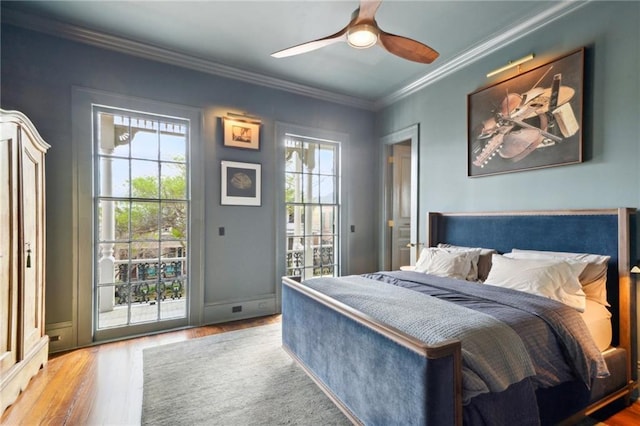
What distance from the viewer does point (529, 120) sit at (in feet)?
9.02

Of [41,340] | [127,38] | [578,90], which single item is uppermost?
[127,38]

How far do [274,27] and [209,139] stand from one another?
1.44 m

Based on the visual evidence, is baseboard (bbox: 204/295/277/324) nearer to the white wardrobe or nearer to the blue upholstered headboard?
the white wardrobe

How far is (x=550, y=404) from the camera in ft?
5.42

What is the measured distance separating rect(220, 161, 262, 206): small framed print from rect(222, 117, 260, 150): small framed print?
24cm

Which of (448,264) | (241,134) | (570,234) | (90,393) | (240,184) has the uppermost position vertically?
(241,134)

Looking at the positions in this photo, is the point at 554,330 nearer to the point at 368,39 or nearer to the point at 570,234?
the point at 570,234

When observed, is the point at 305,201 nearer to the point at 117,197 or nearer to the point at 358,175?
the point at 358,175

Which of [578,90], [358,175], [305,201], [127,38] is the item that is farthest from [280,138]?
[578,90]

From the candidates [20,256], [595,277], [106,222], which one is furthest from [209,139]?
[595,277]

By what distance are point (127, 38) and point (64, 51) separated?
0.58 m

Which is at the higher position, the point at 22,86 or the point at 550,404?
the point at 22,86

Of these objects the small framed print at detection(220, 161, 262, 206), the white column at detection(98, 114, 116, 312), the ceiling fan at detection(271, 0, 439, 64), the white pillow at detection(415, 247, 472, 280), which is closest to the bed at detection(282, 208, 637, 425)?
the white pillow at detection(415, 247, 472, 280)

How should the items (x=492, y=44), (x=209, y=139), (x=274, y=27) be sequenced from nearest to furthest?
(x=274, y=27), (x=492, y=44), (x=209, y=139)
